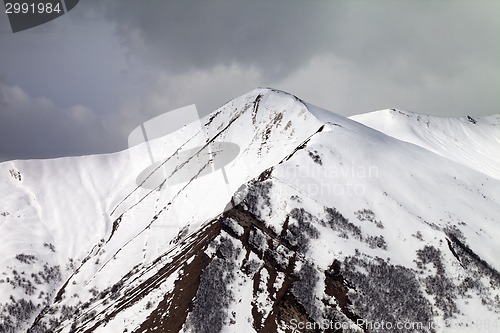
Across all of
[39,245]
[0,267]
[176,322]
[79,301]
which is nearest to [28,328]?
[79,301]

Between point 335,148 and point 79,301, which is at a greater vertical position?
point 335,148

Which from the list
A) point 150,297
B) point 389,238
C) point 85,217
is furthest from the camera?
point 85,217

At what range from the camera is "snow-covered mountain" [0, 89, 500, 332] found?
9919 centimetres

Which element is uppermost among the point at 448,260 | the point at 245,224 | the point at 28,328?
the point at 245,224

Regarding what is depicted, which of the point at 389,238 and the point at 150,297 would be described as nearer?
the point at 150,297

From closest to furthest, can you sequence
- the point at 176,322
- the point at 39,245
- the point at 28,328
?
the point at 176,322, the point at 28,328, the point at 39,245

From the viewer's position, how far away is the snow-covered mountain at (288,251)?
9919cm

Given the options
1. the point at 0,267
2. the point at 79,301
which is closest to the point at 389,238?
the point at 79,301

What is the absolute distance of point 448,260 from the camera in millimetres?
108688

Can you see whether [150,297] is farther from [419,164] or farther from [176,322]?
[419,164]

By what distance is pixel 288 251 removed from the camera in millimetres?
110062

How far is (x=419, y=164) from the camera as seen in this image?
151 m

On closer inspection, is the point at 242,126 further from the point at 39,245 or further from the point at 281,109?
the point at 39,245

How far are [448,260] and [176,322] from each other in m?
60.8
